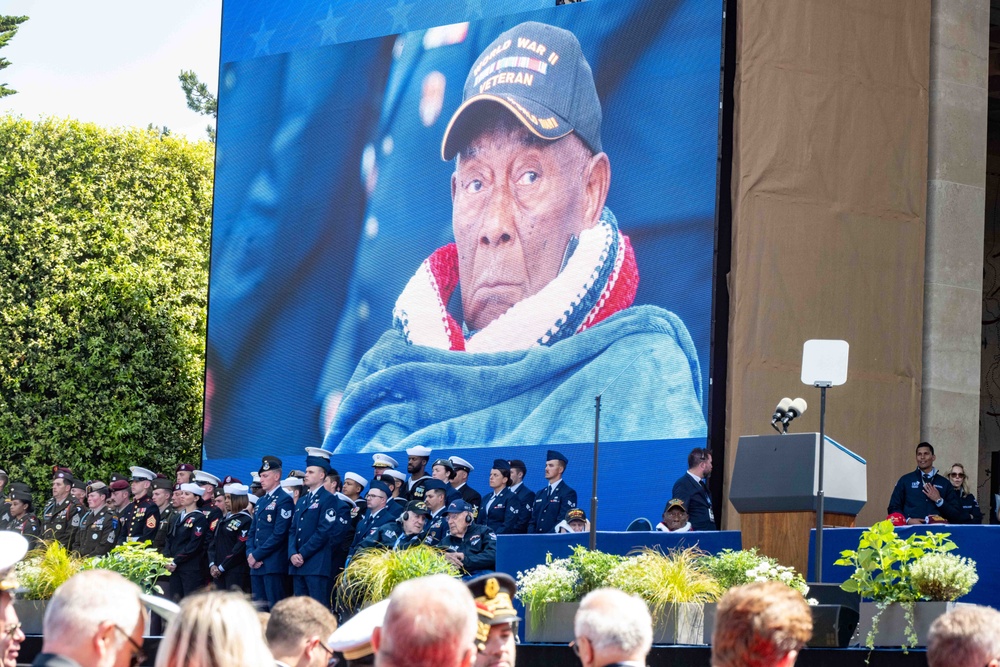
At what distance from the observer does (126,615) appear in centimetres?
276

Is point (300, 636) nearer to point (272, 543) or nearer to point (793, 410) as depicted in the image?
point (793, 410)

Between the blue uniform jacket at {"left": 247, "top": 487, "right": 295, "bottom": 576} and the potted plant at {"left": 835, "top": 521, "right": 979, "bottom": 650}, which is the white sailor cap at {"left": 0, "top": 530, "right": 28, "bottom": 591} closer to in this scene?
the potted plant at {"left": 835, "top": 521, "right": 979, "bottom": 650}

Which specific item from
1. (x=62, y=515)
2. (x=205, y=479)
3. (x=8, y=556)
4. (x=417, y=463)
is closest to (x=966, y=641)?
(x=8, y=556)

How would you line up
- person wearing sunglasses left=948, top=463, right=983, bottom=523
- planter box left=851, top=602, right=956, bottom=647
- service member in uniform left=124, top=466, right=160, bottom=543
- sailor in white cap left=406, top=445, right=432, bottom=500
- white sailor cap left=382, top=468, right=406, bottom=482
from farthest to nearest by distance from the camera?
service member in uniform left=124, top=466, right=160, bottom=543
sailor in white cap left=406, top=445, right=432, bottom=500
white sailor cap left=382, top=468, right=406, bottom=482
person wearing sunglasses left=948, top=463, right=983, bottom=523
planter box left=851, top=602, right=956, bottom=647

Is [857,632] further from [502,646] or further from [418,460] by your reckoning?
[418,460]

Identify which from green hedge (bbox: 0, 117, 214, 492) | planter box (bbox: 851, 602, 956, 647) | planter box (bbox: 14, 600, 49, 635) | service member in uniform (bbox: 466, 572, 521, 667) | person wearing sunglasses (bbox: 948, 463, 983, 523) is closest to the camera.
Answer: service member in uniform (bbox: 466, 572, 521, 667)

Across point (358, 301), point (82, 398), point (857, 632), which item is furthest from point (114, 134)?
point (857, 632)

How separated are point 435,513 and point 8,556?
7.16m

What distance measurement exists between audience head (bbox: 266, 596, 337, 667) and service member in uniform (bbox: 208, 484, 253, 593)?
8490 mm

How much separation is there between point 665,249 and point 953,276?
2349mm

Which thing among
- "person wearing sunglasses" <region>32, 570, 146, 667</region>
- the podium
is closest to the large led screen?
the podium

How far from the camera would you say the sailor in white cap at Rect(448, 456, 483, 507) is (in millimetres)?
11375

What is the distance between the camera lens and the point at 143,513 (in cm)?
1295

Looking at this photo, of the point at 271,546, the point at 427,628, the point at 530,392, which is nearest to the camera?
the point at 427,628
